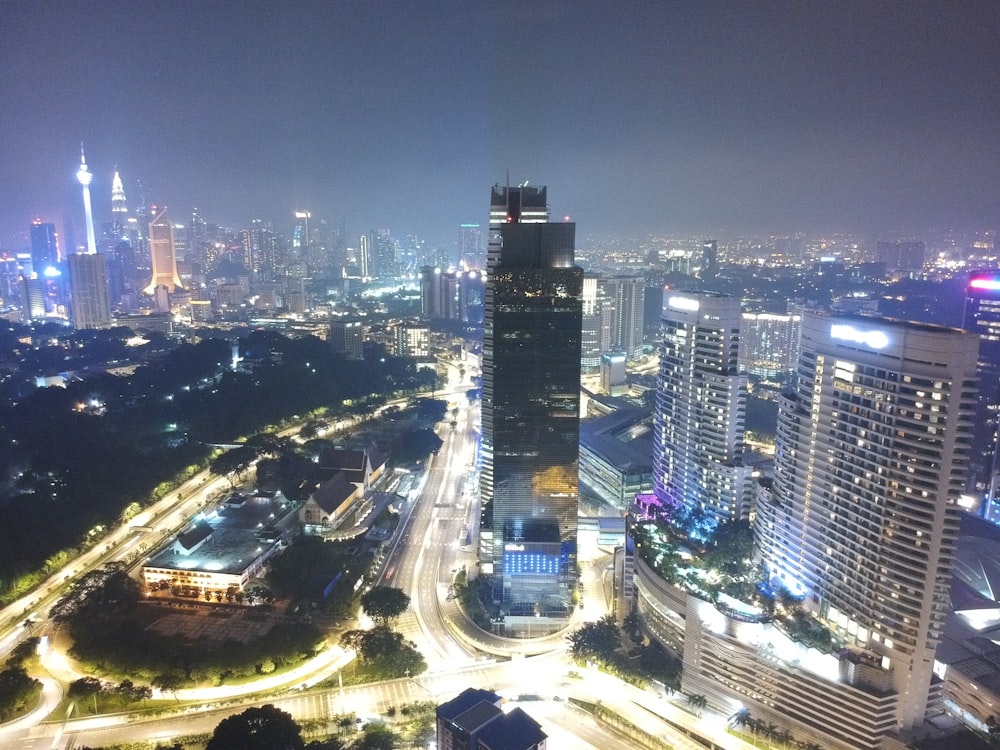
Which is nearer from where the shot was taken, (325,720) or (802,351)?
(325,720)

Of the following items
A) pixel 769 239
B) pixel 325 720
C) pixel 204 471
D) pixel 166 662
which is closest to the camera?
pixel 325 720

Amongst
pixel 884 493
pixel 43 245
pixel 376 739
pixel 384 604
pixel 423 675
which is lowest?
pixel 423 675

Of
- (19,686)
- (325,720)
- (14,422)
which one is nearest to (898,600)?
(325,720)

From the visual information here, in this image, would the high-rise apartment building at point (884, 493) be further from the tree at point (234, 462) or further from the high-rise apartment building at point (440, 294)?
the high-rise apartment building at point (440, 294)

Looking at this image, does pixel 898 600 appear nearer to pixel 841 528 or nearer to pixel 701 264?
pixel 841 528

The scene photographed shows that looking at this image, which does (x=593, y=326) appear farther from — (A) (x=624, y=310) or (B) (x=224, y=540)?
(B) (x=224, y=540)

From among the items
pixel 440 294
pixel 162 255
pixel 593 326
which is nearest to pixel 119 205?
pixel 162 255
